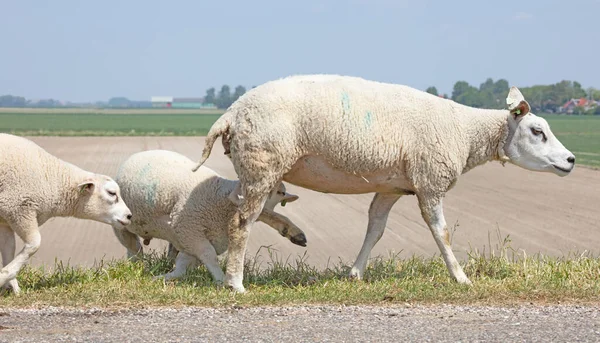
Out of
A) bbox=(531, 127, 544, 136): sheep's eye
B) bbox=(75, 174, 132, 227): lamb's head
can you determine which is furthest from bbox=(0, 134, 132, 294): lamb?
bbox=(531, 127, 544, 136): sheep's eye

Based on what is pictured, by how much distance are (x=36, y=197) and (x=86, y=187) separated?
1.97ft

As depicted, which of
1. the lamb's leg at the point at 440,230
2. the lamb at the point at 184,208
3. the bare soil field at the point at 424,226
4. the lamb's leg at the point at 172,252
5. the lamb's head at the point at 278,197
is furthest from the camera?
the bare soil field at the point at 424,226

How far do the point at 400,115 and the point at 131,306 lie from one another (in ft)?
11.7

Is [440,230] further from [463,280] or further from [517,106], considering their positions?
[517,106]

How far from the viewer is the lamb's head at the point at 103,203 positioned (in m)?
10.4

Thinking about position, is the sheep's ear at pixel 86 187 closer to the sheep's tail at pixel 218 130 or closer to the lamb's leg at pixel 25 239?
the lamb's leg at pixel 25 239

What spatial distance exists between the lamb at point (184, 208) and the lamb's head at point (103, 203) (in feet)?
1.28

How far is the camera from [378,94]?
1048 centimetres

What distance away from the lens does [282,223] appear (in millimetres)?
10977

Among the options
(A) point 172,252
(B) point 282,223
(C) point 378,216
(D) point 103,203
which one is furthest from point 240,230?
(A) point 172,252

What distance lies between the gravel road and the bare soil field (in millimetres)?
3017

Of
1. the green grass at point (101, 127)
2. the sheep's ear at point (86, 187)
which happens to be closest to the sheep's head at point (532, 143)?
the sheep's ear at point (86, 187)

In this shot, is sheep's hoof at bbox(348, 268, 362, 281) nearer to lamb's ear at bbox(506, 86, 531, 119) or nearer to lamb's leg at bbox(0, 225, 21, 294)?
lamb's ear at bbox(506, 86, 531, 119)

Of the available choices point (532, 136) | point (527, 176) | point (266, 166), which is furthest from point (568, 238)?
point (527, 176)
